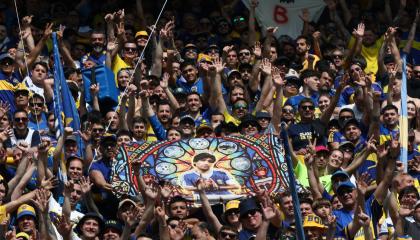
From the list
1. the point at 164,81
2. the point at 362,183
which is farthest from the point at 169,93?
the point at 362,183

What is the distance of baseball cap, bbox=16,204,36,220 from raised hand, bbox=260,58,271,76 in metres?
4.37

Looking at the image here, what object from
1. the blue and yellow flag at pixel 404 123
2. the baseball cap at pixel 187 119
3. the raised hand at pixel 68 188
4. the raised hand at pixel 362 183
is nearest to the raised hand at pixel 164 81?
the baseball cap at pixel 187 119

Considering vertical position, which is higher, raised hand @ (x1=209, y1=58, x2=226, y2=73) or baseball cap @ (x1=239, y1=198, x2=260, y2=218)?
raised hand @ (x1=209, y1=58, x2=226, y2=73)

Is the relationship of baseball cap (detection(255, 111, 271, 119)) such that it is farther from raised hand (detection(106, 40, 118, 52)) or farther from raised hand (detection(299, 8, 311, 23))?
raised hand (detection(299, 8, 311, 23))

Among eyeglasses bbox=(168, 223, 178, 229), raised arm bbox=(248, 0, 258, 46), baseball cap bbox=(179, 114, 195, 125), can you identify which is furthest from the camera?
raised arm bbox=(248, 0, 258, 46)

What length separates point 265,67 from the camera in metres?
23.3

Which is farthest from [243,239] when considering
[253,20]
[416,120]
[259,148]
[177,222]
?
[253,20]

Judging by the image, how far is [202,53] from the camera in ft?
79.7

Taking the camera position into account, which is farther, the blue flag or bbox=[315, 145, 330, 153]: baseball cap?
the blue flag

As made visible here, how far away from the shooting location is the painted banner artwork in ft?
67.4

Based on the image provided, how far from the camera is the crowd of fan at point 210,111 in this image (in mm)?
19719

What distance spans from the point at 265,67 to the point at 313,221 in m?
3.88

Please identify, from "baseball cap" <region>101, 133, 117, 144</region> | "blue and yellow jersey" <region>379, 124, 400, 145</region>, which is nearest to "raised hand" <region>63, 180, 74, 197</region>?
"baseball cap" <region>101, 133, 117, 144</region>

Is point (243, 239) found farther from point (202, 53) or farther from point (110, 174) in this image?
point (202, 53)
